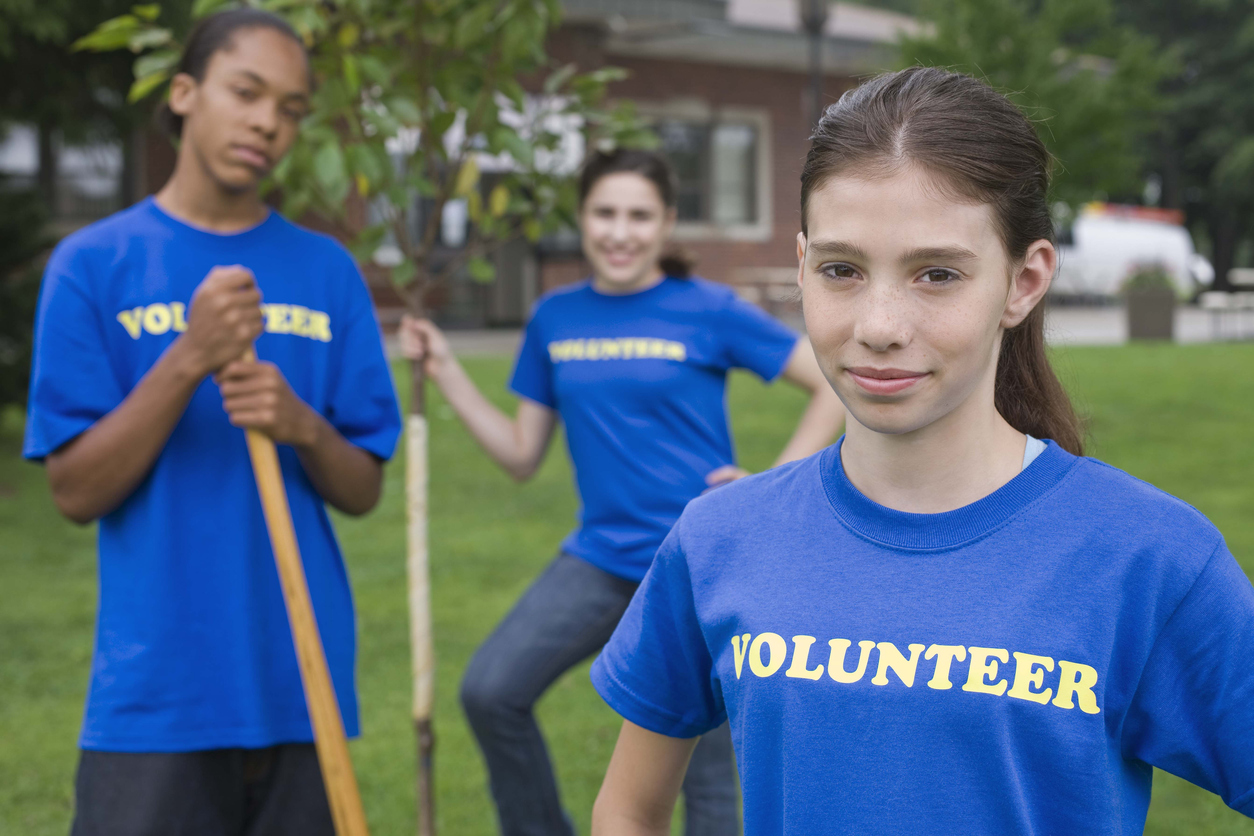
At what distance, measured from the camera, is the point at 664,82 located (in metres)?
20.7

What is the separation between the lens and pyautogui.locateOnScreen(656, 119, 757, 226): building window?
21562 mm

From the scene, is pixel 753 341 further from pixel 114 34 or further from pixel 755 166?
pixel 755 166

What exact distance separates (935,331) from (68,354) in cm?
169

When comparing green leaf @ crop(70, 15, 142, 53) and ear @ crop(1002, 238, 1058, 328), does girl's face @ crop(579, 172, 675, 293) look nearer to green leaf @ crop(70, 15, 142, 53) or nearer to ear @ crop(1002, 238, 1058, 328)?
green leaf @ crop(70, 15, 142, 53)

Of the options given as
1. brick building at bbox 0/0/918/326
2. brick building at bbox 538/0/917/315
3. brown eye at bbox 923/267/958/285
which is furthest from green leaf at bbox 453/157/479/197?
brick building at bbox 538/0/917/315


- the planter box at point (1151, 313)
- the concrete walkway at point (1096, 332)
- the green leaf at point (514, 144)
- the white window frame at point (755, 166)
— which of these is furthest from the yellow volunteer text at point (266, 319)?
the white window frame at point (755, 166)

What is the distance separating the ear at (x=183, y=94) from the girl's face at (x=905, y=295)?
5.46 feet

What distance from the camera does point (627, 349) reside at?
3.61 m

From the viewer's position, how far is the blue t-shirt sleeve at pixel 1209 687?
139 centimetres

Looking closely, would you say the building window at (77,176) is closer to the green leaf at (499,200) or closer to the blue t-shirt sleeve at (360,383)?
the green leaf at (499,200)

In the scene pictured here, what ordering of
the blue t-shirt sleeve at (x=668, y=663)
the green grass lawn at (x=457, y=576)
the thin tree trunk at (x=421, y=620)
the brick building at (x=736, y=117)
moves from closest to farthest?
1. the blue t-shirt sleeve at (x=668, y=663)
2. the thin tree trunk at (x=421, y=620)
3. the green grass lawn at (x=457, y=576)
4. the brick building at (x=736, y=117)

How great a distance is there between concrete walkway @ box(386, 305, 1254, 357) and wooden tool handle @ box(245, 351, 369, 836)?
12331 mm

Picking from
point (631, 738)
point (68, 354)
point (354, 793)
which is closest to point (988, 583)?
point (631, 738)

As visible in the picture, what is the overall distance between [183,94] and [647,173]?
1.45 meters
